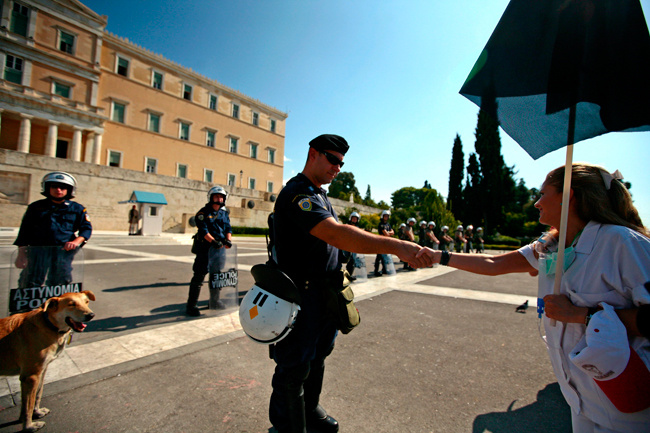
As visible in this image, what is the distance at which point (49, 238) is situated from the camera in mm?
3662

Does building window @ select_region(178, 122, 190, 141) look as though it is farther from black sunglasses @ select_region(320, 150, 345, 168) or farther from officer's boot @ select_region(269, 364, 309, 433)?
officer's boot @ select_region(269, 364, 309, 433)

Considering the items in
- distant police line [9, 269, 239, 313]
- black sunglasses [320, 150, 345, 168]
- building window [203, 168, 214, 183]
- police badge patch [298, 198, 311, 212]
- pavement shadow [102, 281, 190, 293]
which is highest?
building window [203, 168, 214, 183]

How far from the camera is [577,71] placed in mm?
1513

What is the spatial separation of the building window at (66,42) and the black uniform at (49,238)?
121 feet

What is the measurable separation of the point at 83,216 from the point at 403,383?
427 centimetres

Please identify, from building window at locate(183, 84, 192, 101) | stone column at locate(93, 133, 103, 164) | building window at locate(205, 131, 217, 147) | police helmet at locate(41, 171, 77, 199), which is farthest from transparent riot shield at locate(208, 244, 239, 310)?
building window at locate(183, 84, 192, 101)

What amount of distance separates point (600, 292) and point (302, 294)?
5.15 ft

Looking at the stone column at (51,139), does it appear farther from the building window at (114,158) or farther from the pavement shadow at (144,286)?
the pavement shadow at (144,286)

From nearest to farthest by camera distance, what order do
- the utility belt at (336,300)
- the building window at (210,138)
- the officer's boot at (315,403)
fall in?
the utility belt at (336,300)
the officer's boot at (315,403)
the building window at (210,138)

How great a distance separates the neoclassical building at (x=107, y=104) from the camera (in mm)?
27297

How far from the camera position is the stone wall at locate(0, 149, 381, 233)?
68.5 ft

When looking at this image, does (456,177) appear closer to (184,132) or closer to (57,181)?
(184,132)

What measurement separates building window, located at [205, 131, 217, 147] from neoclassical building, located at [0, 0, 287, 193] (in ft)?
0.42

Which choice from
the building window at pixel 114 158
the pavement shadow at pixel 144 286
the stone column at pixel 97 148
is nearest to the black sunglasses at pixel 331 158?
the pavement shadow at pixel 144 286
